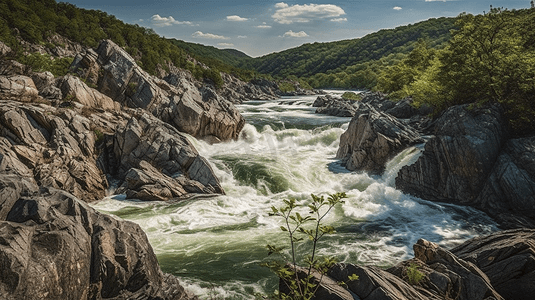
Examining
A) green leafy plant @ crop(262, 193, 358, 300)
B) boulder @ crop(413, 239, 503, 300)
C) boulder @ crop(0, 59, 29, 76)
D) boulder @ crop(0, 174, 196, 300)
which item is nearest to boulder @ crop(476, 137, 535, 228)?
boulder @ crop(413, 239, 503, 300)

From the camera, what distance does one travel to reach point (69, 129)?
26453 millimetres

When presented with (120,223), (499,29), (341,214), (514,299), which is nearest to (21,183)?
(120,223)

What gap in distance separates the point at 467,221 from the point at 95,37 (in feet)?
295

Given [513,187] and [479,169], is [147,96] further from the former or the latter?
[513,187]

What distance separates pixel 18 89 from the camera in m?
28.0

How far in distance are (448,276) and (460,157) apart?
16105mm

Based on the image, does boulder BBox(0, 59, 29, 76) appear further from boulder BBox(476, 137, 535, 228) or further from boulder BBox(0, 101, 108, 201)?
boulder BBox(476, 137, 535, 228)

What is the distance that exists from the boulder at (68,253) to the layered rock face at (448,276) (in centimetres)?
447

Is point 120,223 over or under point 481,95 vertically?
under

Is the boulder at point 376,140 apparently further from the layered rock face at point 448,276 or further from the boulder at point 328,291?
the boulder at point 328,291

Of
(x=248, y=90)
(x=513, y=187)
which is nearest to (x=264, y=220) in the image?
(x=513, y=187)

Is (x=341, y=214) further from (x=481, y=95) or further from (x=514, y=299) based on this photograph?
(x=481, y=95)

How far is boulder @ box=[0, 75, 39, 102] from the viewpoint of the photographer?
27.2 m

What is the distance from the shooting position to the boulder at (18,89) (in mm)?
27186
